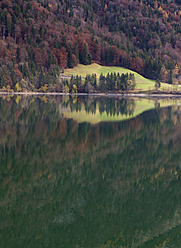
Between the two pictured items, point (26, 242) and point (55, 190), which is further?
point (55, 190)

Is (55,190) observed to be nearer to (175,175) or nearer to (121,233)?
(121,233)

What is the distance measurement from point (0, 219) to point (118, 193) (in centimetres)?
757

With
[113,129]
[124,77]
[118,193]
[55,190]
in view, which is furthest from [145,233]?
[124,77]

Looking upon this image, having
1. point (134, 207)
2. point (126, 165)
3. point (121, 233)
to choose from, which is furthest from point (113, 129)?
point (121, 233)

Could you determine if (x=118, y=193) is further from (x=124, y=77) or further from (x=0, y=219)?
(x=124, y=77)

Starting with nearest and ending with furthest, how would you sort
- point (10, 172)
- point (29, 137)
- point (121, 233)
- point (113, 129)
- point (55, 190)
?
point (121, 233), point (55, 190), point (10, 172), point (29, 137), point (113, 129)

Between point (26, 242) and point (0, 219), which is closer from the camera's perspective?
point (26, 242)

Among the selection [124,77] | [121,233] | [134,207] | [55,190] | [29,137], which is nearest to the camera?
[121,233]

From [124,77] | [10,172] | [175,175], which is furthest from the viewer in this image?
[124,77]

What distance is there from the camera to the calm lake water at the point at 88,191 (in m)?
14.9

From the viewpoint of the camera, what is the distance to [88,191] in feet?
65.5

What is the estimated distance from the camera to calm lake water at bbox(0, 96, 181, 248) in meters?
14.9

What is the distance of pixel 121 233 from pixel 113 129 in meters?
29.7

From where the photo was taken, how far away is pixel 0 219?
15.7m
